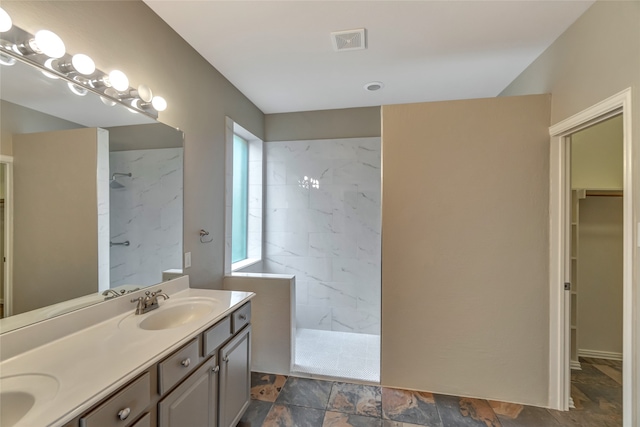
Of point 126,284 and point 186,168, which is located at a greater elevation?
point 186,168

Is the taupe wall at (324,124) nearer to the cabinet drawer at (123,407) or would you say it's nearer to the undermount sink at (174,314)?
the undermount sink at (174,314)

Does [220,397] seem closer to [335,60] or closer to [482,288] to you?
[482,288]

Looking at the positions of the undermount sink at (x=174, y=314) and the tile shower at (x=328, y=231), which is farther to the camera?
the tile shower at (x=328, y=231)

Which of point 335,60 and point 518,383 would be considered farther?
point 335,60

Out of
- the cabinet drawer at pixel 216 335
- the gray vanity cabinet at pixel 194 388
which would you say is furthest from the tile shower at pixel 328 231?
the cabinet drawer at pixel 216 335

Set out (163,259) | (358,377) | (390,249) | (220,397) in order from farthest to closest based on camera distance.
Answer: (358,377) < (390,249) < (163,259) < (220,397)

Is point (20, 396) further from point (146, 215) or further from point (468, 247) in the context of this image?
point (468, 247)

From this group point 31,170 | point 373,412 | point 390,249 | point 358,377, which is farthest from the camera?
point 358,377

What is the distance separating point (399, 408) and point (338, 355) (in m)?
0.83

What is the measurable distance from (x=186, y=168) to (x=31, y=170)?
0.89 metres

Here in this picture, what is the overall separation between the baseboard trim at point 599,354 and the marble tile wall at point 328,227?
1933 millimetres

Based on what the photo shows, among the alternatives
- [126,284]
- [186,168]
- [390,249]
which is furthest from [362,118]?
[126,284]

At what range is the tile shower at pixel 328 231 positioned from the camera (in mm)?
3129

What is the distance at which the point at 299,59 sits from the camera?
83.8 inches
